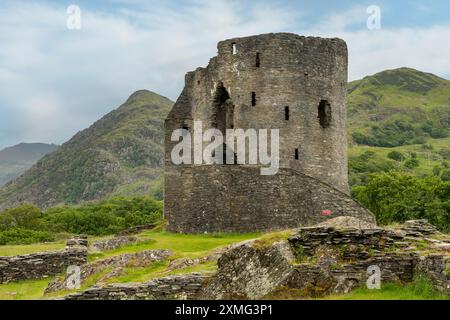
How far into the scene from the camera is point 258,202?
31719 mm

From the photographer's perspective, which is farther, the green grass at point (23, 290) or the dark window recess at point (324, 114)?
the dark window recess at point (324, 114)

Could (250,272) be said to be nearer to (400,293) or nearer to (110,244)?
(400,293)

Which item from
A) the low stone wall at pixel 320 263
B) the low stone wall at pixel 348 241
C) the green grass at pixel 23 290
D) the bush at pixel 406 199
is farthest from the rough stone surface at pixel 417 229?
the bush at pixel 406 199

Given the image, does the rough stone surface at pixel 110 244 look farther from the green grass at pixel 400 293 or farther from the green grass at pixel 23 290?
the green grass at pixel 400 293

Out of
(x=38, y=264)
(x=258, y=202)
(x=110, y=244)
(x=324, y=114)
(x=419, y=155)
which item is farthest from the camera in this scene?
(x=419, y=155)

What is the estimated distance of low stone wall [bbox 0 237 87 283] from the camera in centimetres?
2555

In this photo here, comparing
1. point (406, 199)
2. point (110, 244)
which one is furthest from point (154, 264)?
point (406, 199)

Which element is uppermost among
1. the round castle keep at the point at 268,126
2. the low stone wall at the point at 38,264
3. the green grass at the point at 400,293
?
the round castle keep at the point at 268,126

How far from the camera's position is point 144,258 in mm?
23234

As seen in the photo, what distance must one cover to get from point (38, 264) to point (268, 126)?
1604cm

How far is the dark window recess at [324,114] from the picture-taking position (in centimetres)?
3776

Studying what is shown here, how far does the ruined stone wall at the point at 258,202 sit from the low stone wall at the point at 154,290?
13.4m
